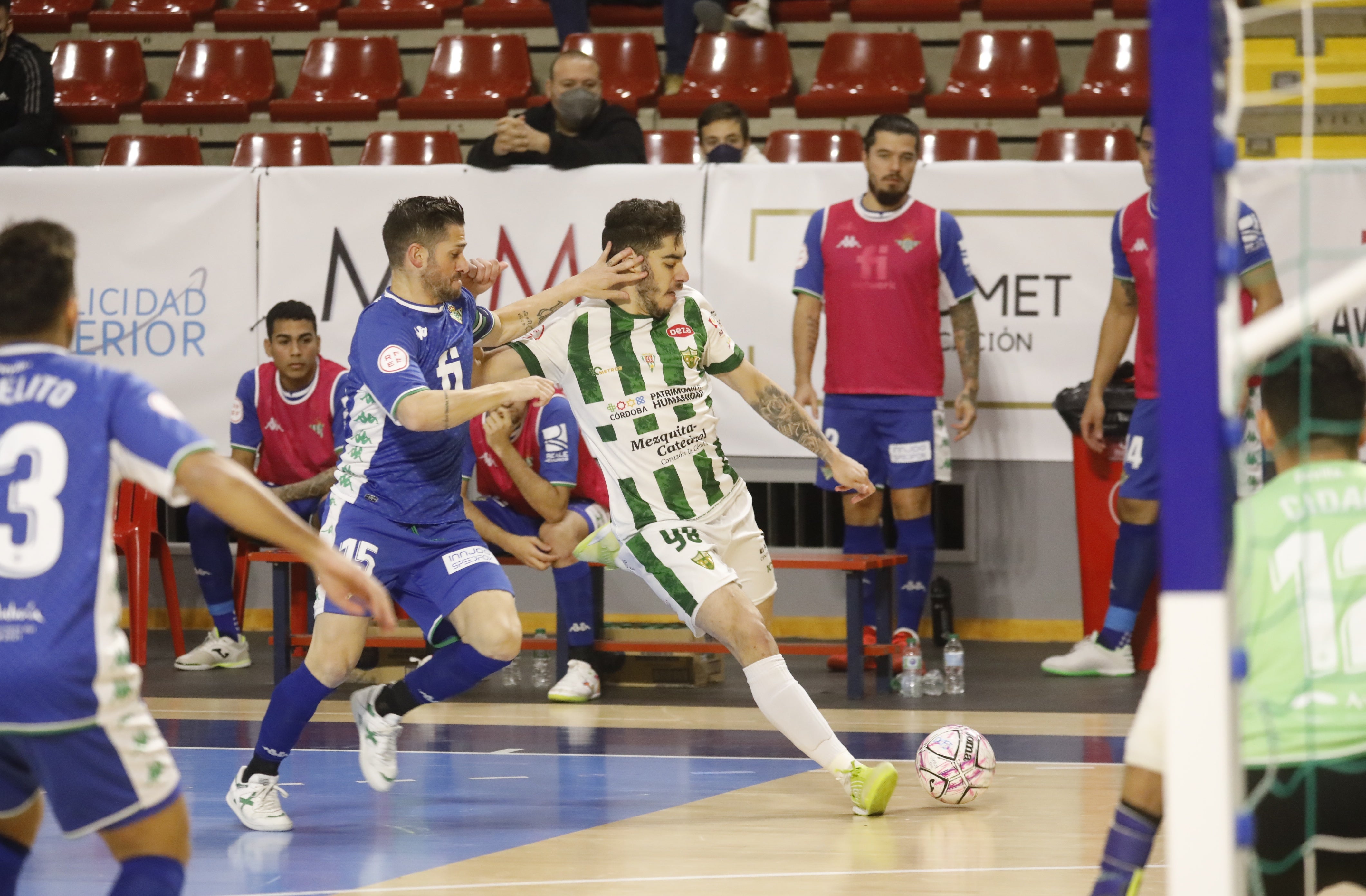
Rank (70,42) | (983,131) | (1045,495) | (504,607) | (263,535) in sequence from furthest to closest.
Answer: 1. (70,42)
2. (983,131)
3. (1045,495)
4. (504,607)
5. (263,535)

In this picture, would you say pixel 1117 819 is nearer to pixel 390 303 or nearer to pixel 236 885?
pixel 236 885

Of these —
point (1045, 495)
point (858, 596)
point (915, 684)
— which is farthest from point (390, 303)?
point (1045, 495)

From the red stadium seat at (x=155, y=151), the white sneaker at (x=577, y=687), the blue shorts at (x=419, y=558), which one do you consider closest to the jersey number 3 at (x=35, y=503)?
the blue shorts at (x=419, y=558)

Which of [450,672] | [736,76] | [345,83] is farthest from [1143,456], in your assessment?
[345,83]

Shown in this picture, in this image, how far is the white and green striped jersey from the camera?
5.69 meters

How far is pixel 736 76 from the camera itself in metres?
11.5

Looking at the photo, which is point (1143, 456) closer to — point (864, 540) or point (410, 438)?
point (864, 540)

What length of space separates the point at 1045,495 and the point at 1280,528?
19.7 ft

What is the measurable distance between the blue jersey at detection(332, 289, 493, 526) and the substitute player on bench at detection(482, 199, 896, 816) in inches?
16.7

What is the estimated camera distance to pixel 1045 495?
9.03 m

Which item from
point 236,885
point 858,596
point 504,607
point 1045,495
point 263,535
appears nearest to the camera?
point 263,535

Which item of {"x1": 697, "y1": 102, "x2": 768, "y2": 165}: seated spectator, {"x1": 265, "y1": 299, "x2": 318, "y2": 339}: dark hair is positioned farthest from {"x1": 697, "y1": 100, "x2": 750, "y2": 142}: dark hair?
{"x1": 265, "y1": 299, "x2": 318, "y2": 339}: dark hair

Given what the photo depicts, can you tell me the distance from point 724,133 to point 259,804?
5212mm

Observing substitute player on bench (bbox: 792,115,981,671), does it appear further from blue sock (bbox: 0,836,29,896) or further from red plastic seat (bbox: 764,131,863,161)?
blue sock (bbox: 0,836,29,896)
